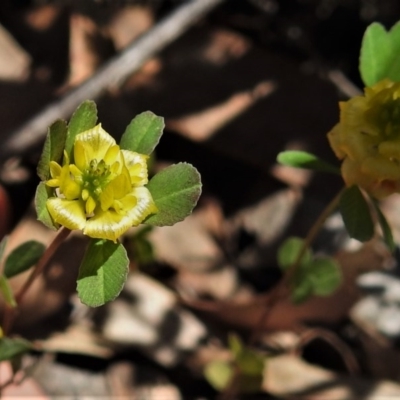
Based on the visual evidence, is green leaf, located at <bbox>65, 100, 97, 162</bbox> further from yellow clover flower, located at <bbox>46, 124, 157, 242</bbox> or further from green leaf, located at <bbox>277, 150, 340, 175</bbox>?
green leaf, located at <bbox>277, 150, 340, 175</bbox>

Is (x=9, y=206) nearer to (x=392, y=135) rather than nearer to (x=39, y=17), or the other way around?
(x=39, y=17)

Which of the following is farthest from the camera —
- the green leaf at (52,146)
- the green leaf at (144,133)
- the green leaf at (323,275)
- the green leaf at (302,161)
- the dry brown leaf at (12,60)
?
the dry brown leaf at (12,60)

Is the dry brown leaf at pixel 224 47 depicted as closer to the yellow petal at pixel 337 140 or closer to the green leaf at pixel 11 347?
the yellow petal at pixel 337 140

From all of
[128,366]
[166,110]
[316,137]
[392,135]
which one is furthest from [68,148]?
[316,137]

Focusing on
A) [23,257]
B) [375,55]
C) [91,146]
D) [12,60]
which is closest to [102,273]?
[91,146]

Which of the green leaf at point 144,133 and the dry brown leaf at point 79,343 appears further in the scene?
the dry brown leaf at point 79,343

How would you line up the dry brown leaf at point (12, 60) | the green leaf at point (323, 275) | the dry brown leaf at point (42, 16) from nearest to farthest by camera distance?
the green leaf at point (323, 275) < the dry brown leaf at point (12, 60) < the dry brown leaf at point (42, 16)

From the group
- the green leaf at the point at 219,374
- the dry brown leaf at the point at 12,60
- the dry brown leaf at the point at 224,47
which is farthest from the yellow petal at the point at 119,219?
the dry brown leaf at the point at 224,47

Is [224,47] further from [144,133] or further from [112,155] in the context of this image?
[112,155]
